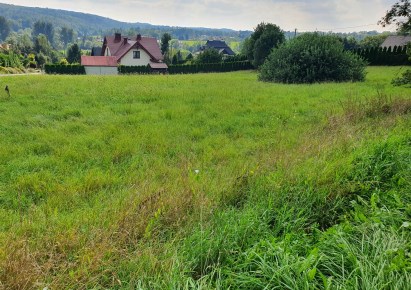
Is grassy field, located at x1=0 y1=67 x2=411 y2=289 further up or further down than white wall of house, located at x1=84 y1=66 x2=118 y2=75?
further down

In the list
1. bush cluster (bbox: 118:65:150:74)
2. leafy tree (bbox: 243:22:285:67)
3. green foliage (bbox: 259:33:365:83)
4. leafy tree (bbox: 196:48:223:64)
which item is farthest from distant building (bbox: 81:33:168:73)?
green foliage (bbox: 259:33:365:83)

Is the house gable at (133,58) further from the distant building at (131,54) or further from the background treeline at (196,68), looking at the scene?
the background treeline at (196,68)

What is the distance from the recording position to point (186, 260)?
2504 millimetres

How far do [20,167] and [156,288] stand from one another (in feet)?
12.8

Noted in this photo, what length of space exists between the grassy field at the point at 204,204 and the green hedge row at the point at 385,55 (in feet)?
77.4

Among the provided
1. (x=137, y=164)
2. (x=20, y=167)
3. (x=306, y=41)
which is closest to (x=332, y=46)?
(x=306, y=41)

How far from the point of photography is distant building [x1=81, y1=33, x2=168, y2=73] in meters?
51.7

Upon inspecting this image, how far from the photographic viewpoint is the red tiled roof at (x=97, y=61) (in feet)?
166

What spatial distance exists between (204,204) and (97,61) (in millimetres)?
53841

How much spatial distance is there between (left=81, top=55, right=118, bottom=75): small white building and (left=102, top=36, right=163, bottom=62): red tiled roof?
→ 2.45 metres

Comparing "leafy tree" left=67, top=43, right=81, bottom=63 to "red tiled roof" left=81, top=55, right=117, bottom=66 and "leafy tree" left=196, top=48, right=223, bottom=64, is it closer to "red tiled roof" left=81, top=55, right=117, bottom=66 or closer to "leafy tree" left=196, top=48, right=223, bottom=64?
"red tiled roof" left=81, top=55, right=117, bottom=66

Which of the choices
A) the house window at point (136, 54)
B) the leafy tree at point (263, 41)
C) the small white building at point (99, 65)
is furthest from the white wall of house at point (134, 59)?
the leafy tree at point (263, 41)

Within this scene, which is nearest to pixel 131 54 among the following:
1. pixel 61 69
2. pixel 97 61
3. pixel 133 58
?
pixel 133 58

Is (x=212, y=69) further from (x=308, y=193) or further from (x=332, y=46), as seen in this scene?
(x=308, y=193)
